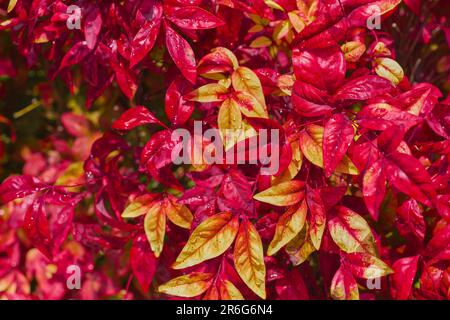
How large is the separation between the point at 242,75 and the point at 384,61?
0.28m

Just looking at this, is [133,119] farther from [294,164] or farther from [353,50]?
[353,50]

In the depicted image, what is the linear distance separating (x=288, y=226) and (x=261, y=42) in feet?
1.46

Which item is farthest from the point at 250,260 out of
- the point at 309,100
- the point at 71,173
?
the point at 71,173

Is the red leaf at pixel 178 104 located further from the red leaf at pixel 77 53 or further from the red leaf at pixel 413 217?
the red leaf at pixel 413 217

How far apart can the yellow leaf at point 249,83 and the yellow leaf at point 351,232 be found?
0.24 metres

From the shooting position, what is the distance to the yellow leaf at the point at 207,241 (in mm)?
875

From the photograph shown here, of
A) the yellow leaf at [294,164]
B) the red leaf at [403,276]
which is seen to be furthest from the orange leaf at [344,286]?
the yellow leaf at [294,164]

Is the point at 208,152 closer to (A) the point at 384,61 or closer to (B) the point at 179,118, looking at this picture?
(B) the point at 179,118

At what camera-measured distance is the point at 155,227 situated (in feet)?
3.19

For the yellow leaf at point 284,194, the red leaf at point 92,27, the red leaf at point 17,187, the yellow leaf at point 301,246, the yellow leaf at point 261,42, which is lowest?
the yellow leaf at point 301,246

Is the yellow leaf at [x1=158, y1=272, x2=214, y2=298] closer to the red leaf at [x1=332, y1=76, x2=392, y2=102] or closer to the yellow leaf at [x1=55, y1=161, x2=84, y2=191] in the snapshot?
the red leaf at [x1=332, y1=76, x2=392, y2=102]

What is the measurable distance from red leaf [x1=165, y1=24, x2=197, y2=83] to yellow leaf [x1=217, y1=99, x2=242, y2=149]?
8 centimetres

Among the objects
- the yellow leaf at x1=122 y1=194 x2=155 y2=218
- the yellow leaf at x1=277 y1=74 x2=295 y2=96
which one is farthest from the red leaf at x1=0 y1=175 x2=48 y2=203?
the yellow leaf at x1=277 y1=74 x2=295 y2=96

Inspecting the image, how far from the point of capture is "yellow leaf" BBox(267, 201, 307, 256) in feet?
2.80
